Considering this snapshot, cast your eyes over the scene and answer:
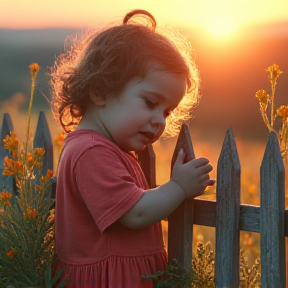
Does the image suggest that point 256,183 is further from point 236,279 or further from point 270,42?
point 270,42

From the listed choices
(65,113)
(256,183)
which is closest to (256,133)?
(256,183)

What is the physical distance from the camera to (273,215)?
2.73m

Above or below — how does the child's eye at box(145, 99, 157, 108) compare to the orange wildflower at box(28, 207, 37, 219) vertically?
above

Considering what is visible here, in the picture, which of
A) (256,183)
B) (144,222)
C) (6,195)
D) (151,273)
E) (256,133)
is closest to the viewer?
(144,222)

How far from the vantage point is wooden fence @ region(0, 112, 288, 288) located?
273 centimetres

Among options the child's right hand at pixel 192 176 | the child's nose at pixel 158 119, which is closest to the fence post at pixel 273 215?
the child's right hand at pixel 192 176

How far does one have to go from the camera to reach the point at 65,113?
323 cm

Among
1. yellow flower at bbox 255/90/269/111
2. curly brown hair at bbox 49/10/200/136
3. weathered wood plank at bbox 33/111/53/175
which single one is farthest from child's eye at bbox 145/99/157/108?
weathered wood plank at bbox 33/111/53/175

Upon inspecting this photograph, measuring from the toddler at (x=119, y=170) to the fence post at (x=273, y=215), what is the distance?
283 millimetres

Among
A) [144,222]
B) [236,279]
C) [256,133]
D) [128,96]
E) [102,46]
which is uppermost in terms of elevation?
[256,133]

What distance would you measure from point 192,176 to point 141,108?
0.39 meters

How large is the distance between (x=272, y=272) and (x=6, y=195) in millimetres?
1341

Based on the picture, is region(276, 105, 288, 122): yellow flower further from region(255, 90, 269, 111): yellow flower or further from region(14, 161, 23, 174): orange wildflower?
region(14, 161, 23, 174): orange wildflower

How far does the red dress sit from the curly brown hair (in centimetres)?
22
